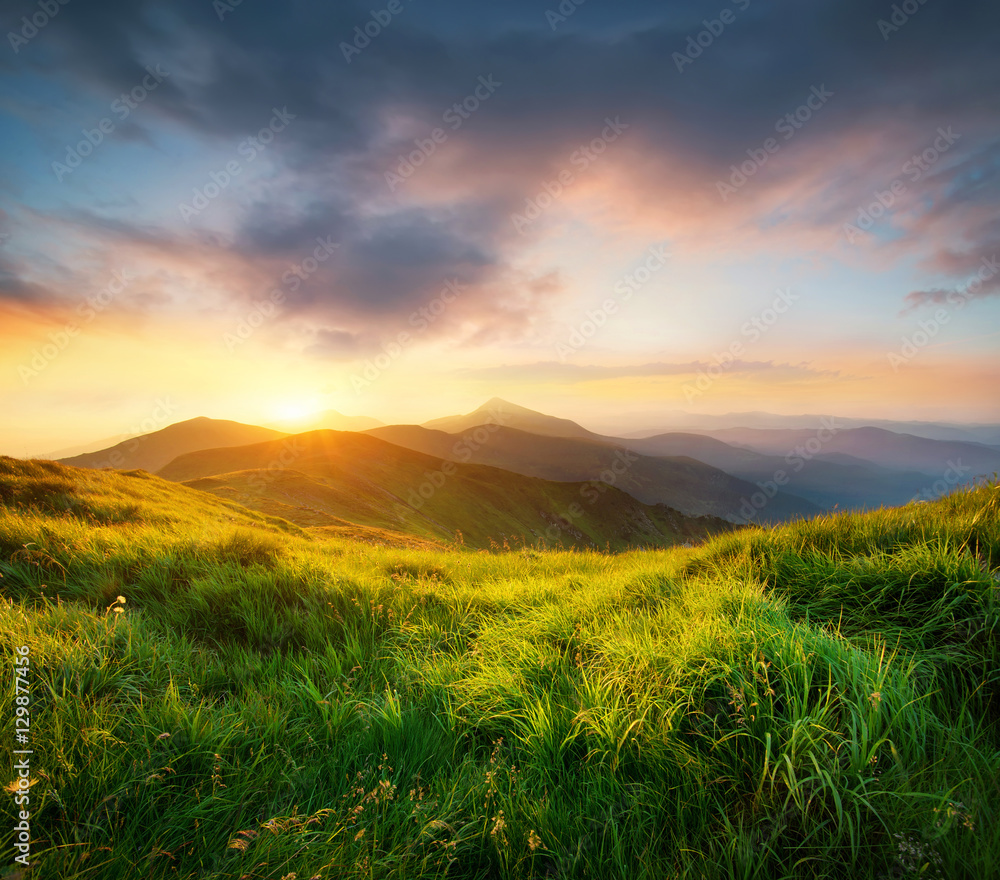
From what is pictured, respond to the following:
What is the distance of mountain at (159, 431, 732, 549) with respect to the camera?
138 feet

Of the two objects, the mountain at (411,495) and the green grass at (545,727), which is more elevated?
the green grass at (545,727)

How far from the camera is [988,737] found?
274 centimetres

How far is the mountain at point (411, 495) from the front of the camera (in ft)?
138

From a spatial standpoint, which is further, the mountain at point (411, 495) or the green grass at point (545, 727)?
the mountain at point (411, 495)

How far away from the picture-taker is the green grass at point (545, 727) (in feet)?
7.20

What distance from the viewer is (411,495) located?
239 ft

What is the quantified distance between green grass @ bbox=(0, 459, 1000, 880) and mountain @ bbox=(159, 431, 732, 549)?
2918cm

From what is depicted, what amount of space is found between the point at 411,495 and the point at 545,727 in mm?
→ 71825

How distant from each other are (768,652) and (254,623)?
194 inches

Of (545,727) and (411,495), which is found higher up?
(545,727)

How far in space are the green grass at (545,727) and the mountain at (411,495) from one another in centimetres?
2918

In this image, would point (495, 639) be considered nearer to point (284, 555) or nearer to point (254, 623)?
point (254, 623)

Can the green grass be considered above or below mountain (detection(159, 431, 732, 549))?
above

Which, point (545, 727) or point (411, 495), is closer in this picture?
point (545, 727)
